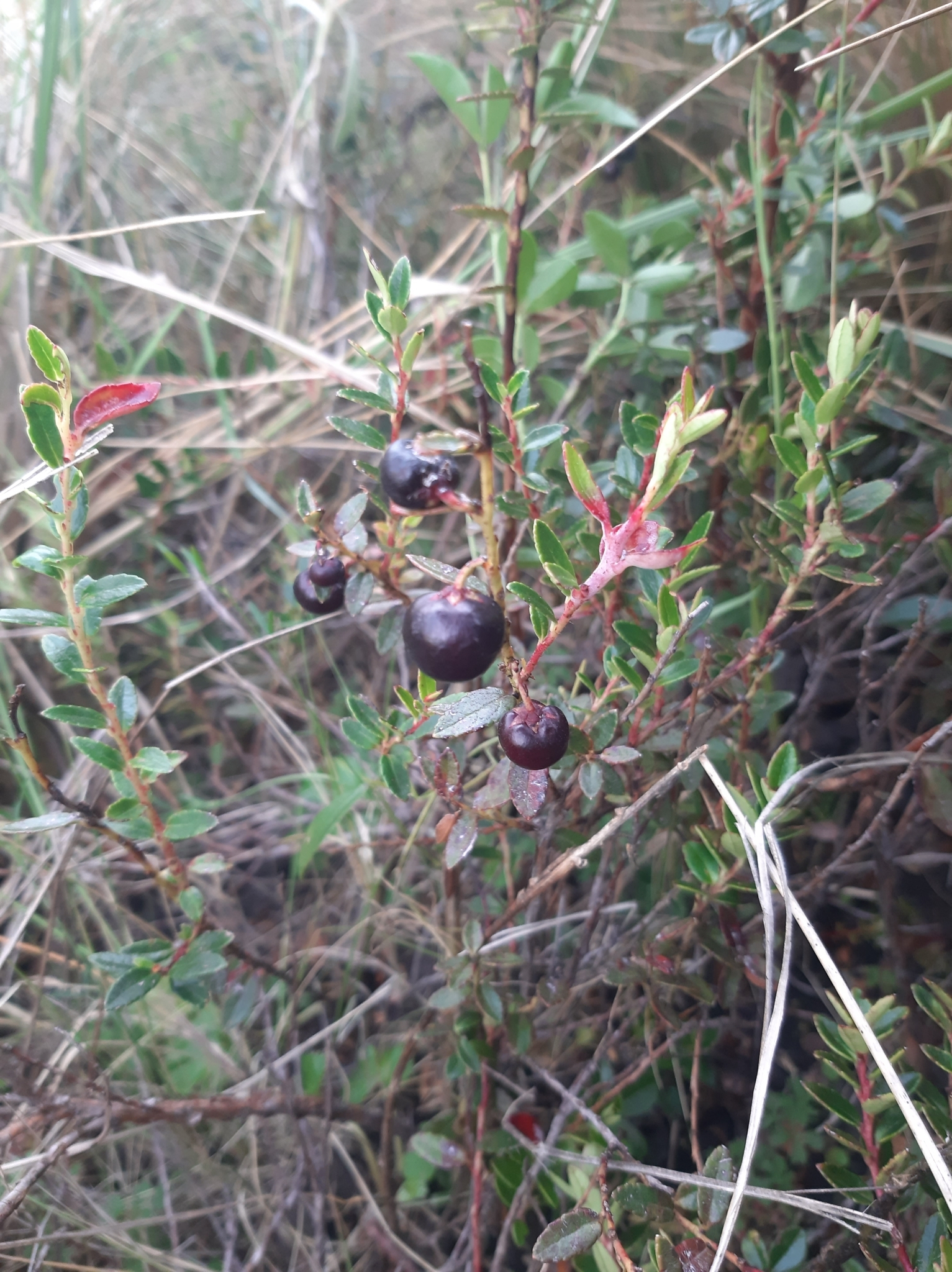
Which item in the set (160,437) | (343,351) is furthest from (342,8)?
(160,437)

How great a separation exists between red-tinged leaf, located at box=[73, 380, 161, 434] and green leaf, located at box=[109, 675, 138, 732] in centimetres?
31

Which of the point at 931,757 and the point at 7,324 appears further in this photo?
the point at 7,324

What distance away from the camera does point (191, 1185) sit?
138 centimetres

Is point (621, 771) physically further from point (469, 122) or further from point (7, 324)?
point (7, 324)

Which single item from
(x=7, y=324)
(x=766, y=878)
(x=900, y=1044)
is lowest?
(x=900, y=1044)

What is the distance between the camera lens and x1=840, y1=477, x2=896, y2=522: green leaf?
0.93m

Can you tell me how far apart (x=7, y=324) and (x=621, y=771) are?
2.25 metres

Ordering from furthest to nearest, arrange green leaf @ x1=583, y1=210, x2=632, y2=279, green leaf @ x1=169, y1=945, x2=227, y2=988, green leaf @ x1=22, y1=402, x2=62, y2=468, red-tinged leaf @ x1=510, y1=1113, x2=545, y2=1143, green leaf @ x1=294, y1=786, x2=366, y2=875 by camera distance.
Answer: green leaf @ x1=583, y1=210, x2=632, y2=279
green leaf @ x1=294, y1=786, x2=366, y2=875
red-tinged leaf @ x1=510, y1=1113, x2=545, y2=1143
green leaf @ x1=169, y1=945, x2=227, y2=988
green leaf @ x1=22, y1=402, x2=62, y2=468

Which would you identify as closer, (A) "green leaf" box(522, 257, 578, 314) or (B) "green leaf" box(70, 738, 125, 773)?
(B) "green leaf" box(70, 738, 125, 773)

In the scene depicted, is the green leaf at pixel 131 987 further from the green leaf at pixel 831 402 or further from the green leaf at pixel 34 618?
the green leaf at pixel 831 402

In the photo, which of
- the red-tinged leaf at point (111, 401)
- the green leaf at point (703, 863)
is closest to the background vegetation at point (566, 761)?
the green leaf at point (703, 863)

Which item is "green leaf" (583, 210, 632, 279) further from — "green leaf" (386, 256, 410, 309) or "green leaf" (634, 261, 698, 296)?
"green leaf" (386, 256, 410, 309)

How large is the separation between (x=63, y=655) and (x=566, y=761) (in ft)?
1.96

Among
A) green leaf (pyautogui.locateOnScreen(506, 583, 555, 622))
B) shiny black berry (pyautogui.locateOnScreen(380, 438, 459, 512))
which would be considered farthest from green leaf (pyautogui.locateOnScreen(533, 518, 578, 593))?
shiny black berry (pyautogui.locateOnScreen(380, 438, 459, 512))
